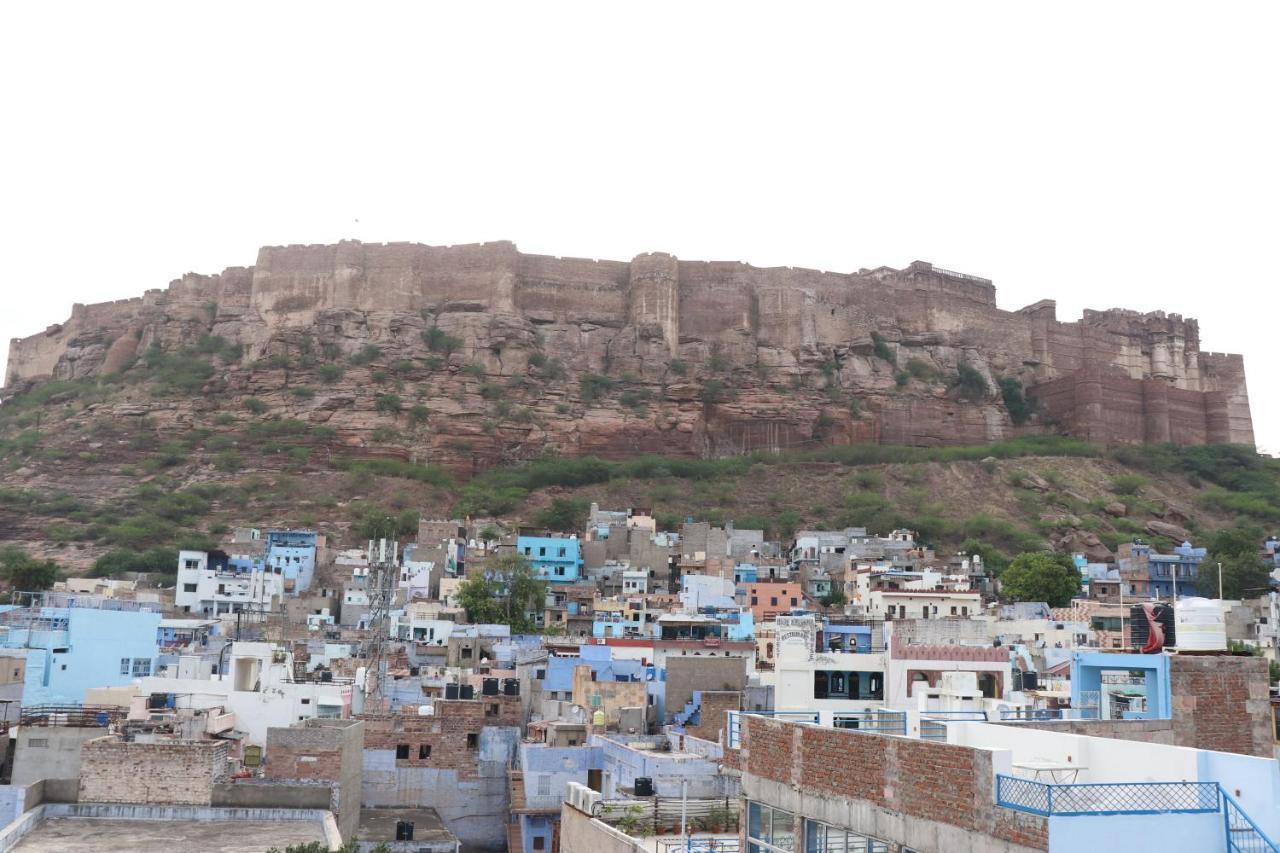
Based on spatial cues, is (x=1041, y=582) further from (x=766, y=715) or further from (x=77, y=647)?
(x=766, y=715)

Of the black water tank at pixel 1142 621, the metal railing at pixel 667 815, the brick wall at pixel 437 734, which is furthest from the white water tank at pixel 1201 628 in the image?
the brick wall at pixel 437 734

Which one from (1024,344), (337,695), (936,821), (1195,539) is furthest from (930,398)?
(936,821)

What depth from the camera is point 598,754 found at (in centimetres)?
2017

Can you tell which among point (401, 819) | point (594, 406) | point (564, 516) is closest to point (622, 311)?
point (594, 406)

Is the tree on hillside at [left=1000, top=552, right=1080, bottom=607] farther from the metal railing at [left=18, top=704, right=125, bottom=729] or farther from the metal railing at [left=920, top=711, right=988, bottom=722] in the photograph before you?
the metal railing at [left=920, top=711, right=988, bottom=722]

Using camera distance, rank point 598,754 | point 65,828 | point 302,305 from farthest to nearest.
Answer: point 302,305, point 598,754, point 65,828

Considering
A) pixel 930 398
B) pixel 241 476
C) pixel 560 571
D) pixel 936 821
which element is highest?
pixel 930 398

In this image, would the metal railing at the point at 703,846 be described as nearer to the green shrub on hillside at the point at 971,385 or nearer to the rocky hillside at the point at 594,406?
the rocky hillside at the point at 594,406

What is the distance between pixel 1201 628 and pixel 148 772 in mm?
10620

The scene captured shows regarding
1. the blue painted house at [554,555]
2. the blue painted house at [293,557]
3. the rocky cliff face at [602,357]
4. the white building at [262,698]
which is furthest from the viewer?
the rocky cliff face at [602,357]

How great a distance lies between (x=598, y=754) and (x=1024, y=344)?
6578 cm

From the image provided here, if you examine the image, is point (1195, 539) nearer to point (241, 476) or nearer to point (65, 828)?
point (241, 476)

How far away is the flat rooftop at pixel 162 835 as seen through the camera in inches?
492

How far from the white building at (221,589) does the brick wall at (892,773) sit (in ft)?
116
